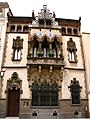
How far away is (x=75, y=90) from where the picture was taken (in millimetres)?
23188

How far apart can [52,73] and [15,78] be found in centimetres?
404

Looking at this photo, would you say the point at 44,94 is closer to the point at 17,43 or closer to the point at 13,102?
the point at 13,102

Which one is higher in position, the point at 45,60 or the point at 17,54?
the point at 17,54

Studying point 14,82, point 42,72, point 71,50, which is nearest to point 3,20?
point 14,82

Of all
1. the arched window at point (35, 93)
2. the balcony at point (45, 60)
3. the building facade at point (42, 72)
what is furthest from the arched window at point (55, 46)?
the arched window at point (35, 93)

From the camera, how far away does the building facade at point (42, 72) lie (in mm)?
22203

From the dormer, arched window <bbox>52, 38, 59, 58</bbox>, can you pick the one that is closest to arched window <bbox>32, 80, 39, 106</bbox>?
arched window <bbox>52, 38, 59, 58</bbox>

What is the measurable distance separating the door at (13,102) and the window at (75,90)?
5.80 metres

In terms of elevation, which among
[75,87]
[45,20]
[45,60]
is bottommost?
[75,87]

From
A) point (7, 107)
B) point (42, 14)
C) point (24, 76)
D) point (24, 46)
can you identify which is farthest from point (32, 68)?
point (42, 14)

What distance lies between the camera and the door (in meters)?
22.2

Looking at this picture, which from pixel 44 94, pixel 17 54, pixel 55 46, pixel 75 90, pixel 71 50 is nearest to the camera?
pixel 44 94

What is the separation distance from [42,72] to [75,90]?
13.3ft

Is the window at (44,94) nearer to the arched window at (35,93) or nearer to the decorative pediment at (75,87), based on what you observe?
the arched window at (35,93)
